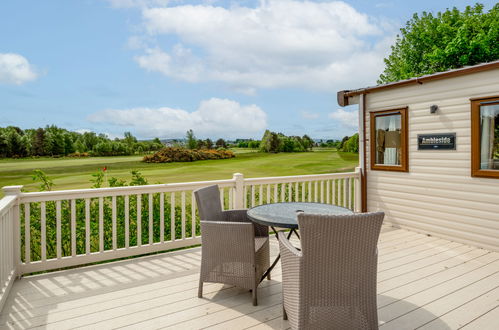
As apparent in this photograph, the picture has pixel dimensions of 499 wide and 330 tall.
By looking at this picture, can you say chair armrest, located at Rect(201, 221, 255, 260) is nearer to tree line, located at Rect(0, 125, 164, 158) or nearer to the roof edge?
the roof edge

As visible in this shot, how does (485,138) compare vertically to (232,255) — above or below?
above

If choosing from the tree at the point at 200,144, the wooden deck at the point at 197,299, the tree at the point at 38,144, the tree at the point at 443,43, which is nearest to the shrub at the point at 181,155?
the tree at the point at 200,144

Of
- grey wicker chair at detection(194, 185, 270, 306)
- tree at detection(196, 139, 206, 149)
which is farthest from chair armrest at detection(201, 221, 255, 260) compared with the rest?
tree at detection(196, 139, 206, 149)

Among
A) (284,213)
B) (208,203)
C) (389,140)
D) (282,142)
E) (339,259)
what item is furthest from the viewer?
(282,142)

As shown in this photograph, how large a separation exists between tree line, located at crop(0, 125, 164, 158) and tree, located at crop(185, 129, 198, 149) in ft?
4.87

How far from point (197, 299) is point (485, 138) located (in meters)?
4.12

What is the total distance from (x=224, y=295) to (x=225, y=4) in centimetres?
1144

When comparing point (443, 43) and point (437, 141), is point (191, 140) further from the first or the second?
point (443, 43)

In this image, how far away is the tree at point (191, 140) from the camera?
45.9ft

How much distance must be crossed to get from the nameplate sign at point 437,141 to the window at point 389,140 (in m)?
0.27

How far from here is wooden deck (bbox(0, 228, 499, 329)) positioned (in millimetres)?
2414

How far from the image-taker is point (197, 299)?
9.14 feet

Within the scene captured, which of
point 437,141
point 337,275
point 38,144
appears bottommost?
point 337,275

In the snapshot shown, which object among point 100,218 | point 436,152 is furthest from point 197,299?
point 436,152
